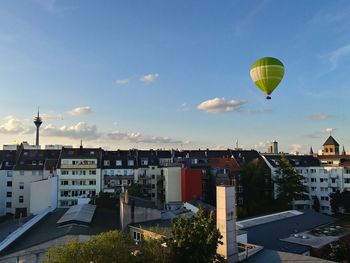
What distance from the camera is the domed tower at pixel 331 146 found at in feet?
335

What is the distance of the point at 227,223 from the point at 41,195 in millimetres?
44562

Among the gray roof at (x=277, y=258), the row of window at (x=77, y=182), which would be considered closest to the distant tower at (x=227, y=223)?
the gray roof at (x=277, y=258)

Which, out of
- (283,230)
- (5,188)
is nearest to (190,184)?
(283,230)

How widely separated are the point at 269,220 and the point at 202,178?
26.8 m

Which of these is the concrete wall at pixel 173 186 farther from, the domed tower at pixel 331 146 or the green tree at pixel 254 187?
the domed tower at pixel 331 146

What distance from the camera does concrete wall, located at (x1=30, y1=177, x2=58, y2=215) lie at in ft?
214

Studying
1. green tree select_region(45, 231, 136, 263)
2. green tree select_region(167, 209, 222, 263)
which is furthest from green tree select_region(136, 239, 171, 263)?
green tree select_region(45, 231, 136, 263)

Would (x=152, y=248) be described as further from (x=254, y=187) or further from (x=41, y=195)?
(x=254, y=187)

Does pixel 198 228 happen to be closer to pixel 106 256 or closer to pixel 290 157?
pixel 106 256

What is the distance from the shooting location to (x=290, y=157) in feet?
298

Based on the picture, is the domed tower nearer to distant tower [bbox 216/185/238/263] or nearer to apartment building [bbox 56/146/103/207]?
apartment building [bbox 56/146/103/207]

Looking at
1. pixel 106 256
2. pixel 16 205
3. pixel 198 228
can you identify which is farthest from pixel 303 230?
pixel 16 205

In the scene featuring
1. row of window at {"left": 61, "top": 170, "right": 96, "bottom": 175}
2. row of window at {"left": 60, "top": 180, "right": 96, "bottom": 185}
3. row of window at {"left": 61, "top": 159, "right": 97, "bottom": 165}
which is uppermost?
row of window at {"left": 61, "top": 159, "right": 97, "bottom": 165}

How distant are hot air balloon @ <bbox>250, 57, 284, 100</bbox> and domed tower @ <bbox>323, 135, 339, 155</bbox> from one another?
210 ft
